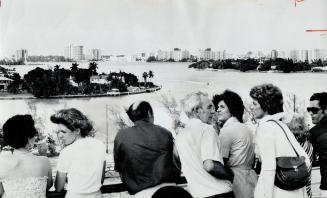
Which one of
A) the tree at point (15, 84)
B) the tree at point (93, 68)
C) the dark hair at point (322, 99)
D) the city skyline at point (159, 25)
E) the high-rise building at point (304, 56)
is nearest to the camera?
the dark hair at point (322, 99)

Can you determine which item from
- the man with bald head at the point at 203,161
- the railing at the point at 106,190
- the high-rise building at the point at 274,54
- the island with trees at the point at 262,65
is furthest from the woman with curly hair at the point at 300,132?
the high-rise building at the point at 274,54

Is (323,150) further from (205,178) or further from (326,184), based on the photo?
(205,178)

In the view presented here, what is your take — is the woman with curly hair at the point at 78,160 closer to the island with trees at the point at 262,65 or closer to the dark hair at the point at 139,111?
the dark hair at the point at 139,111

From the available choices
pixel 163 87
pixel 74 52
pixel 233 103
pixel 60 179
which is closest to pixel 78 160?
pixel 60 179

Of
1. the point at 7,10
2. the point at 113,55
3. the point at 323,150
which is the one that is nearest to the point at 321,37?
the point at 323,150

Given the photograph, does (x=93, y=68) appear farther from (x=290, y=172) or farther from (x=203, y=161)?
(x=290, y=172)

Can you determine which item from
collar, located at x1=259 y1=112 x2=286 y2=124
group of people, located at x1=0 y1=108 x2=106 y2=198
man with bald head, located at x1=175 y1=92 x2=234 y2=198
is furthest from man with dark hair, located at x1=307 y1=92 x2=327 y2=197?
group of people, located at x1=0 y1=108 x2=106 y2=198
